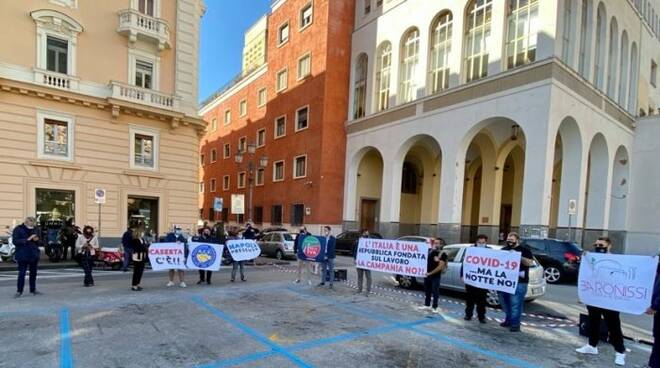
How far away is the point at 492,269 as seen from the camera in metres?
6.99

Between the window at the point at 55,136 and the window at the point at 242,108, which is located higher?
the window at the point at 242,108

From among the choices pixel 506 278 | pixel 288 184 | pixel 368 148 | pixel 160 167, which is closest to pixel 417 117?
pixel 368 148

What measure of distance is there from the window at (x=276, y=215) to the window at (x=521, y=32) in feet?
65.4

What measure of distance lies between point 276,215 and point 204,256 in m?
20.9

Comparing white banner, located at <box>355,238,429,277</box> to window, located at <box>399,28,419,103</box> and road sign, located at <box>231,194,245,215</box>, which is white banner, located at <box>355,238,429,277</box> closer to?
road sign, located at <box>231,194,245,215</box>

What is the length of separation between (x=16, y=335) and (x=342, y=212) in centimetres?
2209

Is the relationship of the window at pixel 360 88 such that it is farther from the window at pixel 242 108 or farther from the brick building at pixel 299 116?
the window at pixel 242 108

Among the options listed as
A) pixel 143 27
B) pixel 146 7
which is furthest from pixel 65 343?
pixel 146 7

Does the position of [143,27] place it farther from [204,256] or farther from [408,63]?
[408,63]

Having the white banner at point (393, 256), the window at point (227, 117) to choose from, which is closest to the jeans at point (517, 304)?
the white banner at point (393, 256)

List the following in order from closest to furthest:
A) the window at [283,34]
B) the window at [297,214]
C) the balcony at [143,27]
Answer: the balcony at [143,27] → the window at [297,214] → the window at [283,34]

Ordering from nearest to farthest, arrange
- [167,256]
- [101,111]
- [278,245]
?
[167,256] → [101,111] → [278,245]

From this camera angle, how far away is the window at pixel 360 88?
2693cm

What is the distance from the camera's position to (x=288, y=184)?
29.8 m
